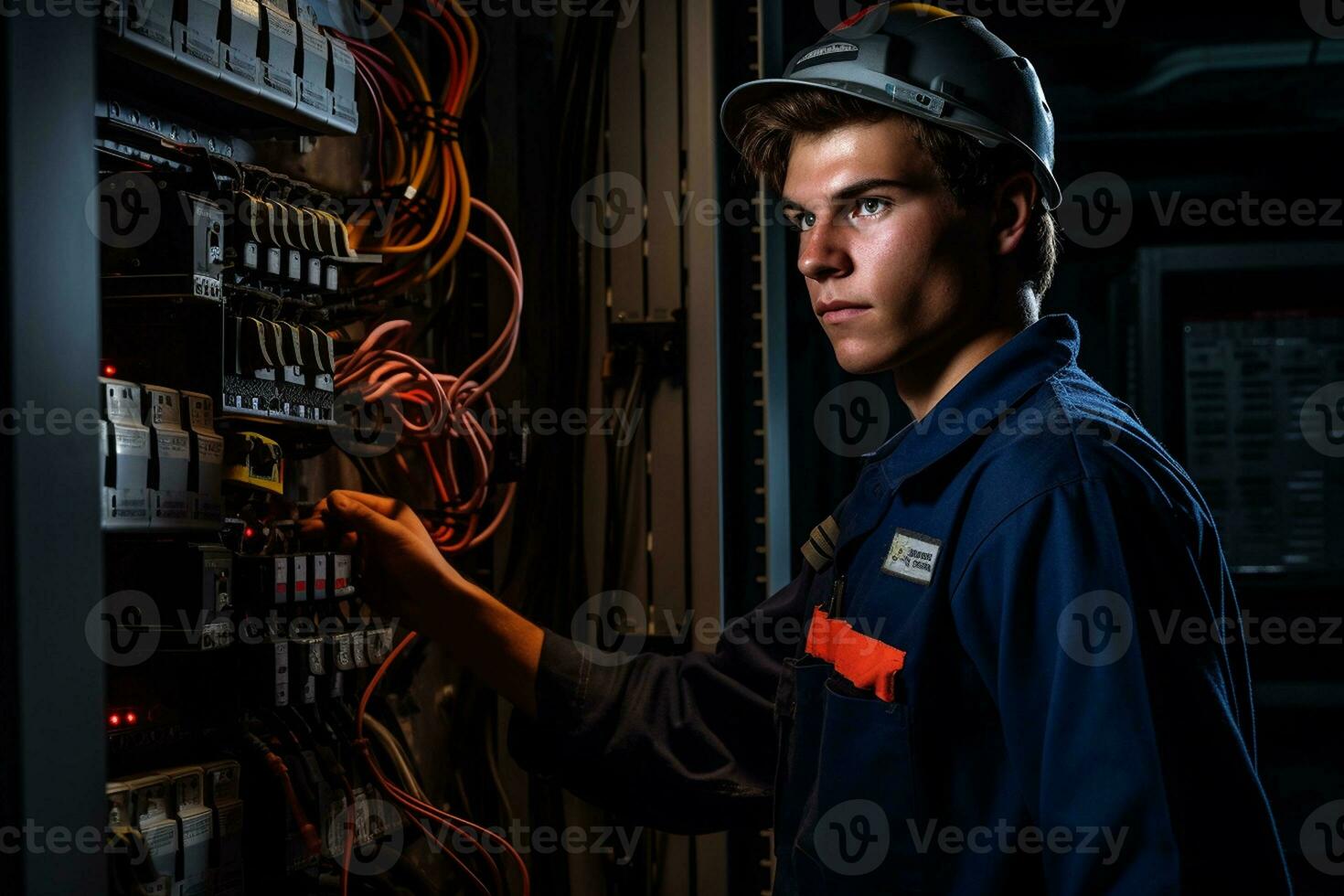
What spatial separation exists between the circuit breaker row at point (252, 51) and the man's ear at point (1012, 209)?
833 millimetres

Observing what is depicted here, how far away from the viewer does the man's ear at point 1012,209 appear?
1334mm

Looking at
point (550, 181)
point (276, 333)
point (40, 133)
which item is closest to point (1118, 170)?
point (550, 181)

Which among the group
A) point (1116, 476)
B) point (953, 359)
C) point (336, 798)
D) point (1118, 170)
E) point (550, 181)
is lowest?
point (336, 798)

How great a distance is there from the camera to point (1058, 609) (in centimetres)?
103

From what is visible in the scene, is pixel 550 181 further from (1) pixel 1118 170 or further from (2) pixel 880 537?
(1) pixel 1118 170

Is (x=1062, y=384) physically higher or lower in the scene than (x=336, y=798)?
higher

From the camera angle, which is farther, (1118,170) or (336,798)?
(1118,170)

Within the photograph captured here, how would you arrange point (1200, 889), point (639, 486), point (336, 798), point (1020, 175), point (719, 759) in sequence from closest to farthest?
1. point (1200, 889)
2. point (1020, 175)
3. point (336, 798)
4. point (719, 759)
5. point (639, 486)

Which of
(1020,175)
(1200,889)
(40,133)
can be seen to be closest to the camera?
(40,133)

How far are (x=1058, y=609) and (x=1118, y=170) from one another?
261cm
